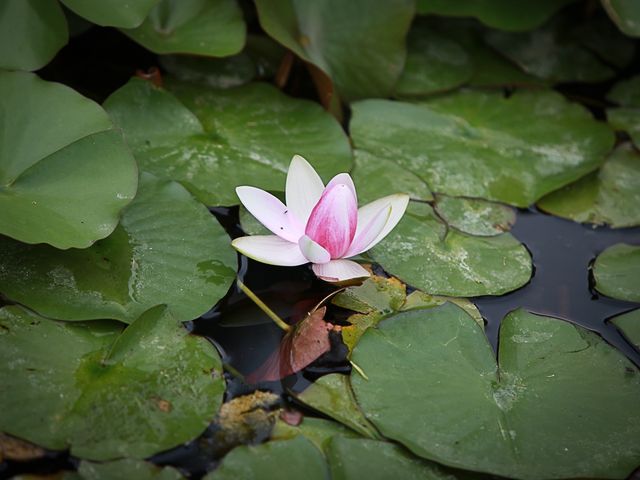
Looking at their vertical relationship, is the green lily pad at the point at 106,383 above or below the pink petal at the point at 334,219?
below

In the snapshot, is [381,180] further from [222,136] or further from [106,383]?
[106,383]

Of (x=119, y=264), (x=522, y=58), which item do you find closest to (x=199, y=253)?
(x=119, y=264)

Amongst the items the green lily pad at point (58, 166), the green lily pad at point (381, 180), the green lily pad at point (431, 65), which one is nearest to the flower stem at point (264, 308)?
the green lily pad at point (58, 166)

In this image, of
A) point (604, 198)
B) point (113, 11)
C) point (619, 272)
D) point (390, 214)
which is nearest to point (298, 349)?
point (390, 214)

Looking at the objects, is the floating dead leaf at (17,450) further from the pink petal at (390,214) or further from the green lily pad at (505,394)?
the pink petal at (390,214)

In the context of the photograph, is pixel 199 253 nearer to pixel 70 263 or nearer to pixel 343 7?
pixel 70 263
